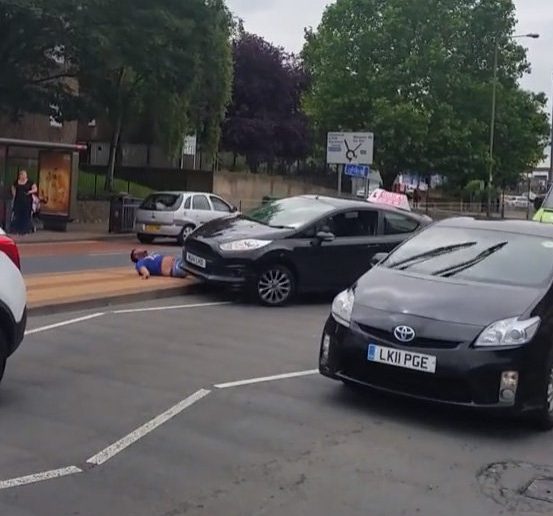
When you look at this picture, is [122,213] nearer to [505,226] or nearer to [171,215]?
[171,215]

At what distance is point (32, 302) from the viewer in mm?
11008

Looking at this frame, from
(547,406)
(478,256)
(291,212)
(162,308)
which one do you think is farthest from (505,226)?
(291,212)

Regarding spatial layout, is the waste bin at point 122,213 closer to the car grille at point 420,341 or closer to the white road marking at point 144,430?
the white road marking at point 144,430

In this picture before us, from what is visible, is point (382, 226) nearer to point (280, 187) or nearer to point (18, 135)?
point (18, 135)

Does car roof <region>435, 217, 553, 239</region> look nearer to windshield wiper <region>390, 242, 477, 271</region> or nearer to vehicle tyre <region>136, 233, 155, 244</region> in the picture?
windshield wiper <region>390, 242, 477, 271</region>

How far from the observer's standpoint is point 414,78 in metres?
46.6

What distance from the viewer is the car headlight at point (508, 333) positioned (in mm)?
6543

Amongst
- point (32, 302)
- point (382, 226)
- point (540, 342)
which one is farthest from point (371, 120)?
point (540, 342)

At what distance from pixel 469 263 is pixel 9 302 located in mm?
3573

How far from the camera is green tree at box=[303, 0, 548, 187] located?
46000mm

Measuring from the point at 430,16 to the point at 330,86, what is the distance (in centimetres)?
587

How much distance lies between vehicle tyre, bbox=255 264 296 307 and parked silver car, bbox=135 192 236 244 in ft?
45.0

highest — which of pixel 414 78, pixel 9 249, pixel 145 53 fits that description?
pixel 414 78

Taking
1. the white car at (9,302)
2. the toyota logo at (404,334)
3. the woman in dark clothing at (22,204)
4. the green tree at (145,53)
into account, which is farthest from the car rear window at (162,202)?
the toyota logo at (404,334)
